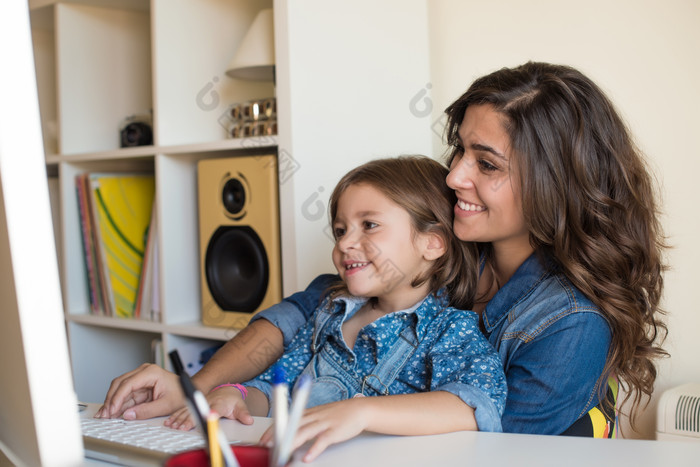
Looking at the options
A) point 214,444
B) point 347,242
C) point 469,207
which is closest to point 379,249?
point 347,242

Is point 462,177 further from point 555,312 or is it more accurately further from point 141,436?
point 141,436

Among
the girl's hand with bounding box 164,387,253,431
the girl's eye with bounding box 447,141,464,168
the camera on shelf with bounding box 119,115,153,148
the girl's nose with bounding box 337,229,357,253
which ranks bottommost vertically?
the girl's hand with bounding box 164,387,253,431

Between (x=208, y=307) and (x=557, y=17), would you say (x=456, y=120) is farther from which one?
(x=208, y=307)

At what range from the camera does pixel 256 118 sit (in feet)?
6.18

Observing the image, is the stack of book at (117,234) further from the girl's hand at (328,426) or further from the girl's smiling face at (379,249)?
the girl's hand at (328,426)

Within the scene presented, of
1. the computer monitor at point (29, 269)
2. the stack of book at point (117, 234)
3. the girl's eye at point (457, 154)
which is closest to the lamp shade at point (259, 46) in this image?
the stack of book at point (117, 234)

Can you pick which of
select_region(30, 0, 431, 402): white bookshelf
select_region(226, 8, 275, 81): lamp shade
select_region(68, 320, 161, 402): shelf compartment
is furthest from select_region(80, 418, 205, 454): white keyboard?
select_region(68, 320, 161, 402): shelf compartment

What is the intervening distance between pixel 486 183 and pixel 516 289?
0.19 metres

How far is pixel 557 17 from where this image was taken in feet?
5.98

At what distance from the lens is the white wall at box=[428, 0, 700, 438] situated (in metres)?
1.64

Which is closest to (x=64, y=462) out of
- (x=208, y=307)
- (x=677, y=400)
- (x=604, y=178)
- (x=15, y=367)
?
(x=15, y=367)

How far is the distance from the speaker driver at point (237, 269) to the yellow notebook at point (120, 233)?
403mm

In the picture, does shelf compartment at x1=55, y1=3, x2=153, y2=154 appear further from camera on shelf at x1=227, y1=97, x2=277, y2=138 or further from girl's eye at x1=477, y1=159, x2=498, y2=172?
girl's eye at x1=477, y1=159, x2=498, y2=172

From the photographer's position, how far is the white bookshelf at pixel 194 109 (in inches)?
67.5
